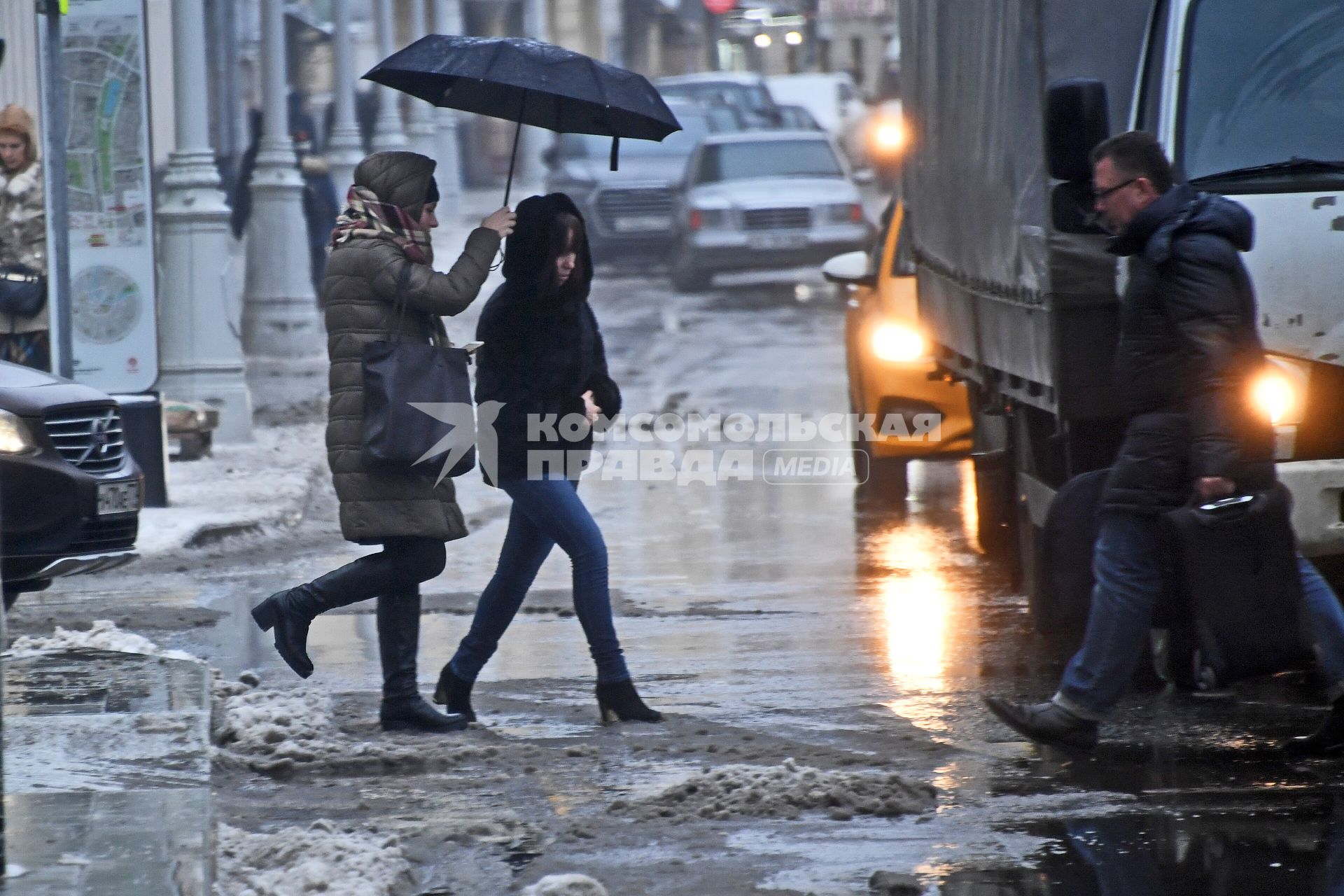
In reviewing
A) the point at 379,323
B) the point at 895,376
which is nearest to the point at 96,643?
the point at 379,323

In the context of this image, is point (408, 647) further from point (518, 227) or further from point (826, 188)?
point (826, 188)

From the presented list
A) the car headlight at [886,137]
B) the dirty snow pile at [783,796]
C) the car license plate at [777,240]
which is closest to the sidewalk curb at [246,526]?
the dirty snow pile at [783,796]

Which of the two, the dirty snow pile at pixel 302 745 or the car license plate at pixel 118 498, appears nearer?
the dirty snow pile at pixel 302 745

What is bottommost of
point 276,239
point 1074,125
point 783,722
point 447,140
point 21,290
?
point 783,722

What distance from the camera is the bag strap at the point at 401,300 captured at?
6.51m

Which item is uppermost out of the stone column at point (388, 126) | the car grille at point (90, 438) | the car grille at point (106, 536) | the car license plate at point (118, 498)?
the stone column at point (388, 126)

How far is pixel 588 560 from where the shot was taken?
6922 millimetres

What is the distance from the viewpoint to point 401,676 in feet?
22.1

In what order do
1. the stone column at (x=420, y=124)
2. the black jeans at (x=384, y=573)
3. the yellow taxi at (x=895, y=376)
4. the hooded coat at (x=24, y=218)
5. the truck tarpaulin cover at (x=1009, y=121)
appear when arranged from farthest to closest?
the stone column at (x=420, y=124)
the yellow taxi at (x=895, y=376)
the hooded coat at (x=24, y=218)
the truck tarpaulin cover at (x=1009, y=121)
the black jeans at (x=384, y=573)

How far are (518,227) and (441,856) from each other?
2.26 m

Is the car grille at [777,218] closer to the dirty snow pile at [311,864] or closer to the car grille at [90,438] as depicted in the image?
the car grille at [90,438]

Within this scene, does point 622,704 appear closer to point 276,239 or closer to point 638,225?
point 276,239

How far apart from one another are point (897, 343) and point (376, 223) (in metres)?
5.56

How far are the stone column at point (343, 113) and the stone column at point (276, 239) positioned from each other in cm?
420
